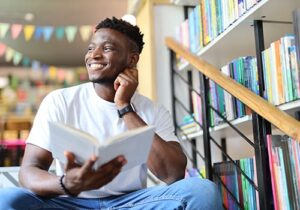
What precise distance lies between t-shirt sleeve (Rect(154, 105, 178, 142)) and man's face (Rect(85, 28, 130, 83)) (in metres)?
0.21

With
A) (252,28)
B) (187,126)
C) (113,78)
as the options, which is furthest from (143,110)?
(187,126)

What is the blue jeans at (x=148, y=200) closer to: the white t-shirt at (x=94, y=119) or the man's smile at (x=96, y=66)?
the white t-shirt at (x=94, y=119)

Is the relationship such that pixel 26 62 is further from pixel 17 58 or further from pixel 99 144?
pixel 99 144

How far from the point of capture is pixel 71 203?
3.67ft

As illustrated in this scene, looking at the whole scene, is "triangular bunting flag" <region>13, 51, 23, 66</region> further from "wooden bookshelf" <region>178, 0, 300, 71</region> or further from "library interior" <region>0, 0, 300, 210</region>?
"wooden bookshelf" <region>178, 0, 300, 71</region>

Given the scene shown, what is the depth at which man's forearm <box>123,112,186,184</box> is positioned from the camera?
114 centimetres

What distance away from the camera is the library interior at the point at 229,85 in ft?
4.07

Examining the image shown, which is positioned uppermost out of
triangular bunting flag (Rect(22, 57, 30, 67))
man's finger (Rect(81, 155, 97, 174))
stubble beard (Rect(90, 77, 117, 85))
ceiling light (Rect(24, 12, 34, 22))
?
ceiling light (Rect(24, 12, 34, 22))

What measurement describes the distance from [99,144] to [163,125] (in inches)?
23.3

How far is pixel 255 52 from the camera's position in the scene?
68.2 inches

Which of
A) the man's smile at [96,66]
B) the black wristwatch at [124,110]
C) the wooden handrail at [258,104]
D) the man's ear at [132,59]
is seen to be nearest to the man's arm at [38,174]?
the black wristwatch at [124,110]

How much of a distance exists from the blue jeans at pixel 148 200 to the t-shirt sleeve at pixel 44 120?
0.16 meters

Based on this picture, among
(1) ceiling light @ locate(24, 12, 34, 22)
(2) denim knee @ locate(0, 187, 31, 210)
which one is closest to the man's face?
(2) denim knee @ locate(0, 187, 31, 210)

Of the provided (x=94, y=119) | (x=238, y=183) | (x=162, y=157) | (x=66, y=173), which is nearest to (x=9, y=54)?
(x=94, y=119)
